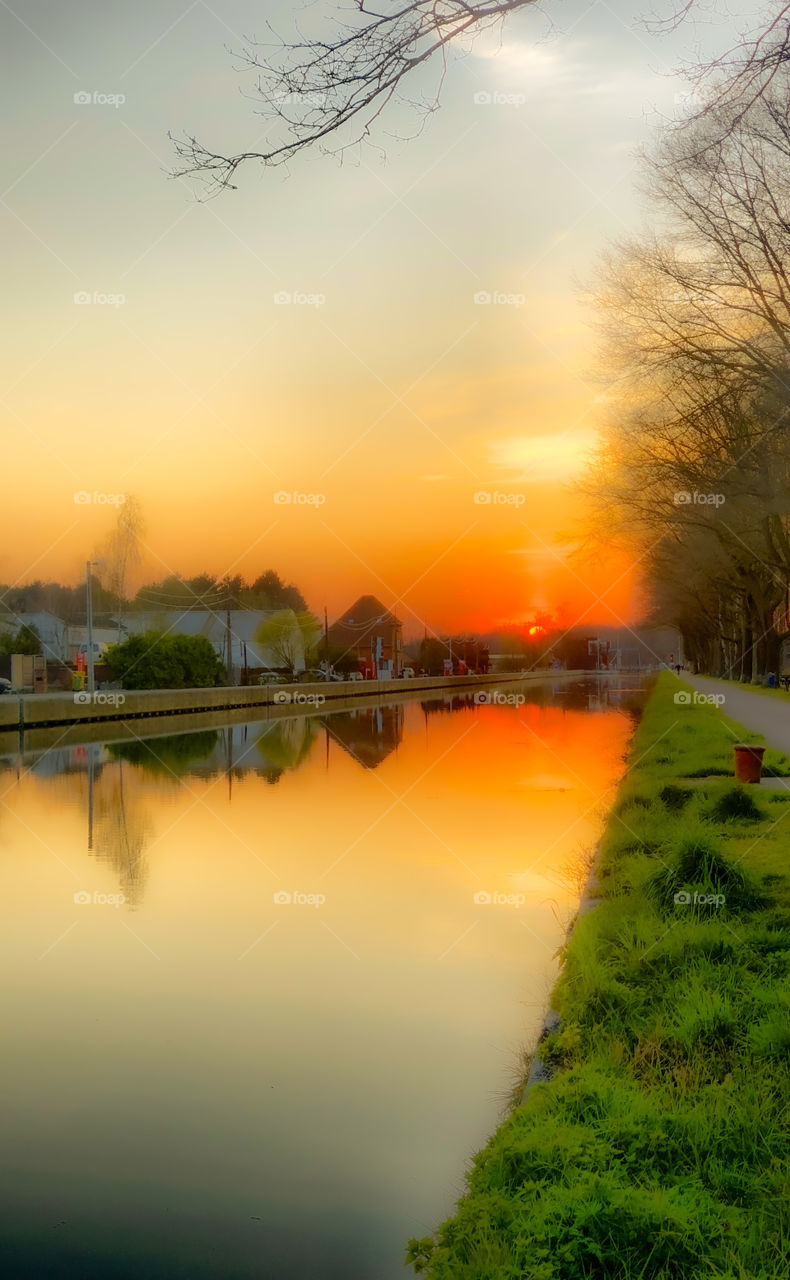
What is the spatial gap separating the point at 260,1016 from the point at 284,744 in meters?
22.4

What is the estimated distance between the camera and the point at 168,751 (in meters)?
26.7

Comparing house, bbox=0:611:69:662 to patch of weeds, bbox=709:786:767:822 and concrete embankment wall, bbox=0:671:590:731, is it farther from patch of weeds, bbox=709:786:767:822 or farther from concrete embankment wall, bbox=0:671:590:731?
patch of weeds, bbox=709:786:767:822

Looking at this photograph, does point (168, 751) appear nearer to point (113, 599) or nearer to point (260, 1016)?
point (260, 1016)

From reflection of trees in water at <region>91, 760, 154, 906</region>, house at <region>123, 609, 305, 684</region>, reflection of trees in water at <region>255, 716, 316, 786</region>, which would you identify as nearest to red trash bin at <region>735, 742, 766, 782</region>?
reflection of trees in water at <region>91, 760, 154, 906</region>

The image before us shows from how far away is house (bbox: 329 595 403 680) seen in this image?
12398 centimetres

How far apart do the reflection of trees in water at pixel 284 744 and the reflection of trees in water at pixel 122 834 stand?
293cm

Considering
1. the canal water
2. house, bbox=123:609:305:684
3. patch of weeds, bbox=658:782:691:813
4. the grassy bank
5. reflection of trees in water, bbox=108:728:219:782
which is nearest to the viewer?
the grassy bank

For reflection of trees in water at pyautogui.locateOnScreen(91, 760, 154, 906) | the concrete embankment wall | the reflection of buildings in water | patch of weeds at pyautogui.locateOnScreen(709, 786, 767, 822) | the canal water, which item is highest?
the concrete embankment wall

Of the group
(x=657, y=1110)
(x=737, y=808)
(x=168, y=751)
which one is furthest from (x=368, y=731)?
(x=657, y=1110)

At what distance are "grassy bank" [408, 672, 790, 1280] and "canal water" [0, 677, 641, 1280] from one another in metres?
0.55

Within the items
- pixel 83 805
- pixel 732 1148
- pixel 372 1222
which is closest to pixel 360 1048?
pixel 372 1222

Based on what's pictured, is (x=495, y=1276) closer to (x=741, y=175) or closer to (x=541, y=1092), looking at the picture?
(x=541, y=1092)

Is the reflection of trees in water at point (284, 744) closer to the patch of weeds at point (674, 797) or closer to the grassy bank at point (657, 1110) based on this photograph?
the patch of weeds at point (674, 797)

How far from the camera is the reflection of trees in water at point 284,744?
22.6m
